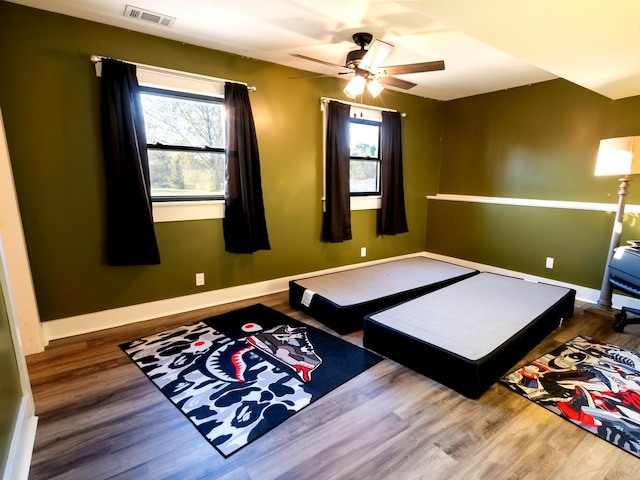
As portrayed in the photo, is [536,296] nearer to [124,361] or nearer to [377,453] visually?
[377,453]

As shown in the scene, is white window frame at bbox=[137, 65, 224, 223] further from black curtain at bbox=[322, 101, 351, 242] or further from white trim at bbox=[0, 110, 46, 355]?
black curtain at bbox=[322, 101, 351, 242]

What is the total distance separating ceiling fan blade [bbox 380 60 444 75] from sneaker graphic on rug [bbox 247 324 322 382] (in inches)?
88.9

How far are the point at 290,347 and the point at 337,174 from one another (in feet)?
7.26

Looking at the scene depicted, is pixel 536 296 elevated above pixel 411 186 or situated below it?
below

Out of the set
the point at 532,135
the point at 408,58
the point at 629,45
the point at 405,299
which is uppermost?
the point at 408,58

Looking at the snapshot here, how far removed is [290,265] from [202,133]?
1707 millimetres

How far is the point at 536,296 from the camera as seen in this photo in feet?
10.1

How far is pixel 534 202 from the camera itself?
4043 millimetres

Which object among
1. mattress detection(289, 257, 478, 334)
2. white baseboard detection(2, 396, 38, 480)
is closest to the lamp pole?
mattress detection(289, 257, 478, 334)

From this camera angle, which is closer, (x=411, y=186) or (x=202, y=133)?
(x=202, y=133)

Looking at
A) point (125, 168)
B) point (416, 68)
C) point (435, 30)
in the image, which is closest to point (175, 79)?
point (125, 168)

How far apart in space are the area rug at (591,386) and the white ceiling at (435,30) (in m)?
2.12

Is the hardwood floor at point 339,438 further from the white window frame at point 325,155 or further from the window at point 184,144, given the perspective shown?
the white window frame at point 325,155

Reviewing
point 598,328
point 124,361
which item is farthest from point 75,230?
point 598,328
